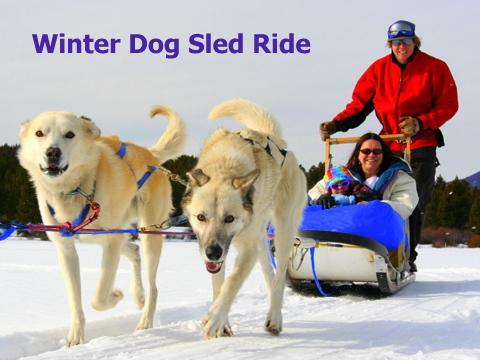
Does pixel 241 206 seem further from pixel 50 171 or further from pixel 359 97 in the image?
pixel 359 97

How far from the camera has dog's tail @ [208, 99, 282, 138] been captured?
4012 millimetres

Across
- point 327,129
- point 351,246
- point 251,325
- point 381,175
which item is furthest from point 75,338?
point 327,129

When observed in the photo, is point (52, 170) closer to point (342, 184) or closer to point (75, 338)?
point (75, 338)

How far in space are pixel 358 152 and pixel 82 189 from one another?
2661mm

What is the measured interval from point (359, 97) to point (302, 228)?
183 cm

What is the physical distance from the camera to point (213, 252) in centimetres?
270

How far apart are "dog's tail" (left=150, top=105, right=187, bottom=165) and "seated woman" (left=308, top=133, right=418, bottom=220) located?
125 cm

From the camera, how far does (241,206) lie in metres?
2.88

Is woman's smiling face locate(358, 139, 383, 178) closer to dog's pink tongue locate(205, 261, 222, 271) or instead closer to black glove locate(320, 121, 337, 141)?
black glove locate(320, 121, 337, 141)

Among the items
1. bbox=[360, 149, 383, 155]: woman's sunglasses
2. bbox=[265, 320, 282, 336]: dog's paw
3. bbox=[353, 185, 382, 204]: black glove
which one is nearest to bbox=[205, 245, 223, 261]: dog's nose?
bbox=[265, 320, 282, 336]: dog's paw

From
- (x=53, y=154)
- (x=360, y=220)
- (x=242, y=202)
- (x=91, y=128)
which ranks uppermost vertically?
(x=91, y=128)

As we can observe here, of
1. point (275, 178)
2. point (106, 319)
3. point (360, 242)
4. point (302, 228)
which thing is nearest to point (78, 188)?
point (106, 319)

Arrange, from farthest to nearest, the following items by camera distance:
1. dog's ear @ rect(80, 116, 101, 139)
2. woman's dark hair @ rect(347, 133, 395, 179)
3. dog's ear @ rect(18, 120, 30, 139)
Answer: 1. woman's dark hair @ rect(347, 133, 395, 179)
2. dog's ear @ rect(80, 116, 101, 139)
3. dog's ear @ rect(18, 120, 30, 139)

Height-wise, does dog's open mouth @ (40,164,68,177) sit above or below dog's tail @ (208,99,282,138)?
below
